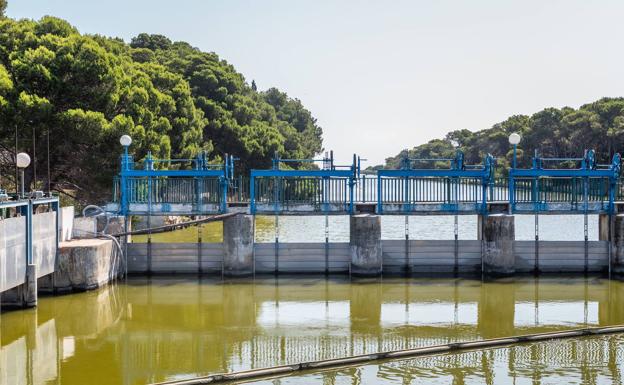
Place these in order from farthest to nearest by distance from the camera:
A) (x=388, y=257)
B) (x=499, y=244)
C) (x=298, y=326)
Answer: (x=388, y=257) → (x=499, y=244) → (x=298, y=326)

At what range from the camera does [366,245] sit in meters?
27.7

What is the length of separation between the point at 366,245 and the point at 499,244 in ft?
15.5

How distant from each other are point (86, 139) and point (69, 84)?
8.63 ft

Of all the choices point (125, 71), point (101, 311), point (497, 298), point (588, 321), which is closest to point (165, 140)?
point (125, 71)

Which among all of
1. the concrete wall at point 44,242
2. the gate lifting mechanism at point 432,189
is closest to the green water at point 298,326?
the concrete wall at point 44,242

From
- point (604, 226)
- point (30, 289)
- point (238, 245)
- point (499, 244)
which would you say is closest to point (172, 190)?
point (238, 245)

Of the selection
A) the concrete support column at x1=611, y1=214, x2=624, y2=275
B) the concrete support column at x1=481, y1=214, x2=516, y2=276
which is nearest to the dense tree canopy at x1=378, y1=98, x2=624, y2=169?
the concrete support column at x1=611, y1=214, x2=624, y2=275

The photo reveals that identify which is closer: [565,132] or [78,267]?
[78,267]

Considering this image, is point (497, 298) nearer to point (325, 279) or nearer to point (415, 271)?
point (415, 271)

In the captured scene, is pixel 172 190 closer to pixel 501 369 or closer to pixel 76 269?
pixel 76 269

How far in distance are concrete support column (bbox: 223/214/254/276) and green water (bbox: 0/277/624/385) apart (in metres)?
0.63

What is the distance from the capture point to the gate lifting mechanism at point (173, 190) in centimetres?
2797

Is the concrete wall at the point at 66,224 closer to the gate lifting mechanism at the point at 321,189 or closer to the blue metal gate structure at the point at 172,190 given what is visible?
the blue metal gate structure at the point at 172,190

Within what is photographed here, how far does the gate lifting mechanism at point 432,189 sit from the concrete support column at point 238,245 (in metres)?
4.79
